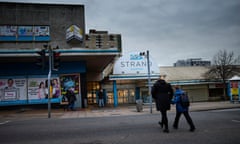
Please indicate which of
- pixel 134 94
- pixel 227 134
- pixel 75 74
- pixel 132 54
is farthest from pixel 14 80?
pixel 227 134

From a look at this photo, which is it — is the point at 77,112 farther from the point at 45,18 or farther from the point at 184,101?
the point at 184,101

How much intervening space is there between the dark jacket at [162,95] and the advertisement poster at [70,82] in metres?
13.3

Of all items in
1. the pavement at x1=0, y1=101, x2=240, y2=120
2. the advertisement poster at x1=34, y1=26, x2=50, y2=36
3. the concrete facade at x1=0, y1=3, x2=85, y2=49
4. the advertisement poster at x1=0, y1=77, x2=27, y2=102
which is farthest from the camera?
the advertisement poster at x1=34, y1=26, x2=50, y2=36

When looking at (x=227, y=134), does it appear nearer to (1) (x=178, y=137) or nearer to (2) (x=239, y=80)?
(1) (x=178, y=137)

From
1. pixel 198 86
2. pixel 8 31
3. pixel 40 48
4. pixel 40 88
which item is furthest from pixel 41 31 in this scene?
pixel 198 86

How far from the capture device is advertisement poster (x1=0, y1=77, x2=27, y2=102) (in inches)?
716

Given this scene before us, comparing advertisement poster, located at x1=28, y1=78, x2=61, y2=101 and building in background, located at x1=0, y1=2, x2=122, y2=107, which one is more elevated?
building in background, located at x1=0, y1=2, x2=122, y2=107

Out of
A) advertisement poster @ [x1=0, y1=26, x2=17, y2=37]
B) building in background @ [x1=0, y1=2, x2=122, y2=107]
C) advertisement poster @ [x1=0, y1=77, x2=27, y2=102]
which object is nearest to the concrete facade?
building in background @ [x1=0, y1=2, x2=122, y2=107]

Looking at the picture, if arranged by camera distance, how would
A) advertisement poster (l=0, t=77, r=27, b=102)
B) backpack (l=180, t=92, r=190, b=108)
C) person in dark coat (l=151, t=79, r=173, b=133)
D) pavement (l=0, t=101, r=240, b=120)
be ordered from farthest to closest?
advertisement poster (l=0, t=77, r=27, b=102) < pavement (l=0, t=101, r=240, b=120) < backpack (l=180, t=92, r=190, b=108) < person in dark coat (l=151, t=79, r=173, b=133)

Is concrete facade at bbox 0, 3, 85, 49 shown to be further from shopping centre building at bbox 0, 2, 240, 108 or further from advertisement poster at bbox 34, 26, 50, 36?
advertisement poster at bbox 34, 26, 50, 36

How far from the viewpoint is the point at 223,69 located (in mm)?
29344

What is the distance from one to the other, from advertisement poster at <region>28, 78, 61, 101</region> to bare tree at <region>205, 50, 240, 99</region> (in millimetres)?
22146

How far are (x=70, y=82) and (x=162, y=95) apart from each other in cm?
1367

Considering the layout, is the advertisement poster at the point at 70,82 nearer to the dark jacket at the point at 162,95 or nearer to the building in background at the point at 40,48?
the building in background at the point at 40,48
